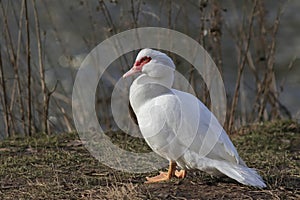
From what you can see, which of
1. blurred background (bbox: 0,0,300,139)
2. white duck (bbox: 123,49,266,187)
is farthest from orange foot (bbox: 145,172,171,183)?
blurred background (bbox: 0,0,300,139)

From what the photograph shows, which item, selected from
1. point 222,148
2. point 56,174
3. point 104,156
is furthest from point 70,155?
point 222,148

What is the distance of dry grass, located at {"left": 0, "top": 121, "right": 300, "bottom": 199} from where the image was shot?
397 cm

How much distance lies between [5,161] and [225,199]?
1819 millimetres

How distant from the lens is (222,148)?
4086 millimetres

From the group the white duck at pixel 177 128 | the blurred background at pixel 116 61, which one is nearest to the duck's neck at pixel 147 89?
the white duck at pixel 177 128

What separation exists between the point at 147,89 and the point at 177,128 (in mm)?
325

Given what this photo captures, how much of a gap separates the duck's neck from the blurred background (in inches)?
63.3

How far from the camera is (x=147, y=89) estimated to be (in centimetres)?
430

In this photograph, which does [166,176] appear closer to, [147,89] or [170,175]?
[170,175]

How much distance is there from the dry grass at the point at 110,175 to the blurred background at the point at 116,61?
0.53 m

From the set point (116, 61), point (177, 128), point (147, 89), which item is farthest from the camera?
point (116, 61)

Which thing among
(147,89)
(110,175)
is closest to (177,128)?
(147,89)

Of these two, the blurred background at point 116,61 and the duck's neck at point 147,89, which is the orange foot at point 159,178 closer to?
the duck's neck at point 147,89

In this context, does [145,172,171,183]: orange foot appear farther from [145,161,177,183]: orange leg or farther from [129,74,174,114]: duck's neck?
[129,74,174,114]: duck's neck
